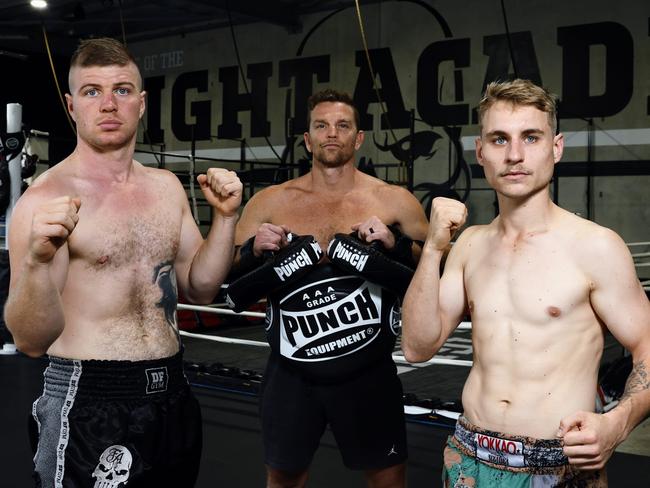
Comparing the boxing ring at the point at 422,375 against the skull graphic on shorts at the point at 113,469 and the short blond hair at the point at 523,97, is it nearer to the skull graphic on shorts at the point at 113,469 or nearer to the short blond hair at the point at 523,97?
the short blond hair at the point at 523,97

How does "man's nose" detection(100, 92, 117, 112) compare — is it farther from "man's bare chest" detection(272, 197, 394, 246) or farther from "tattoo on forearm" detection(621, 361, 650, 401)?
"tattoo on forearm" detection(621, 361, 650, 401)

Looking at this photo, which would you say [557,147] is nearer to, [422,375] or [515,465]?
[515,465]

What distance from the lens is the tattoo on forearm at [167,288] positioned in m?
1.78

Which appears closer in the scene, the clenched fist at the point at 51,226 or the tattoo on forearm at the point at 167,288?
the clenched fist at the point at 51,226

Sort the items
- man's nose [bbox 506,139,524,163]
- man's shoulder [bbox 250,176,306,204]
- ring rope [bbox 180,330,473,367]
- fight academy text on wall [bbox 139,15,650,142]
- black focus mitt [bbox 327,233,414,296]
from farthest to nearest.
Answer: fight academy text on wall [bbox 139,15,650,142], ring rope [bbox 180,330,473,367], man's shoulder [bbox 250,176,306,204], black focus mitt [bbox 327,233,414,296], man's nose [bbox 506,139,524,163]

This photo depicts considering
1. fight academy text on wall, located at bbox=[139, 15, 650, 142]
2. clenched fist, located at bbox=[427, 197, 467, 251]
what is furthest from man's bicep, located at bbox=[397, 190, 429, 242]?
fight academy text on wall, located at bbox=[139, 15, 650, 142]

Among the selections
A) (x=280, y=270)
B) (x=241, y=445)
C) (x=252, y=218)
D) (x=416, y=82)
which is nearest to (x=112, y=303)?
(x=280, y=270)

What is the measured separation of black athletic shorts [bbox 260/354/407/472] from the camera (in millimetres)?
2180

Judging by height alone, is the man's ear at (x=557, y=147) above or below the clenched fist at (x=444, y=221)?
above

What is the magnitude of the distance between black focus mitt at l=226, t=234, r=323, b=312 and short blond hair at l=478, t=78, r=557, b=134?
30.1 inches

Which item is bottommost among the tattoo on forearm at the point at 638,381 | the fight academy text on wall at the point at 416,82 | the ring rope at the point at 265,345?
the ring rope at the point at 265,345

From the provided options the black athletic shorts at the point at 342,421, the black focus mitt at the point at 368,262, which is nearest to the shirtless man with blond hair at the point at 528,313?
the black focus mitt at the point at 368,262

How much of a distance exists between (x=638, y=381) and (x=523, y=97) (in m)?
0.65

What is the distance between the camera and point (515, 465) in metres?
1.45
